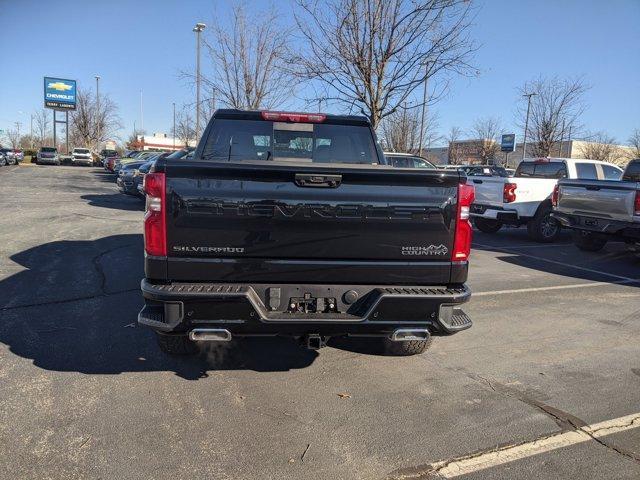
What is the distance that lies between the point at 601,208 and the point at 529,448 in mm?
7869

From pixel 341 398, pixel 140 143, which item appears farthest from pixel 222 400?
pixel 140 143

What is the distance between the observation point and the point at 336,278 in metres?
3.41

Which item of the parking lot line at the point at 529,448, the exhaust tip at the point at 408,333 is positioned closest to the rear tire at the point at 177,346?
the exhaust tip at the point at 408,333

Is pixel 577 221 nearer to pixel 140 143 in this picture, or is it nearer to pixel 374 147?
pixel 374 147

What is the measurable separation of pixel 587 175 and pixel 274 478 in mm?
12827

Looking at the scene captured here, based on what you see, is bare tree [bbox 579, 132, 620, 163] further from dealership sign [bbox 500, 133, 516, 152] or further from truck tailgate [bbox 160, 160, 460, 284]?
truck tailgate [bbox 160, 160, 460, 284]

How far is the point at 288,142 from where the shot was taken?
16.4 ft

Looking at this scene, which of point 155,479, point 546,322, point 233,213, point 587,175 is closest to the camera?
point 155,479

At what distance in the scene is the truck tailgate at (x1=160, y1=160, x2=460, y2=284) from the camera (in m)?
3.22

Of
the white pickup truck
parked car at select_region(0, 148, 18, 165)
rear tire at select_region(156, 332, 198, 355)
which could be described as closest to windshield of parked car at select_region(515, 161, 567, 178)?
the white pickup truck

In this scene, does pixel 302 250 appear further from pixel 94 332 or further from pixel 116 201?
pixel 116 201

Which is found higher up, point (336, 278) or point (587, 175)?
point (587, 175)

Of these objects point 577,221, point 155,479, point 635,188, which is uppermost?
point 635,188

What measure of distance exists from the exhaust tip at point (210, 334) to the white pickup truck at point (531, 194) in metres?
9.56
